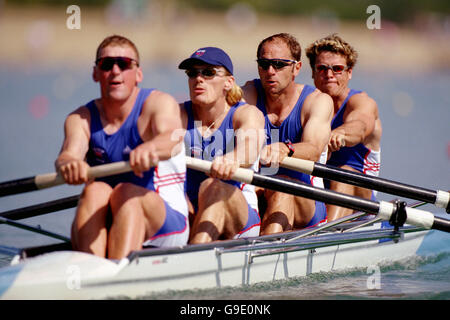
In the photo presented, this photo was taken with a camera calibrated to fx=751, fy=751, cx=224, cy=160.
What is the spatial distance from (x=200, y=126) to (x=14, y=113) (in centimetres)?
1238

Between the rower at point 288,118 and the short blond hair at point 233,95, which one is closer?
the short blond hair at point 233,95

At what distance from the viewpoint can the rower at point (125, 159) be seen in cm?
431

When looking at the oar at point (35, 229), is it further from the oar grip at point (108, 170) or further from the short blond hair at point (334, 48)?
the short blond hair at point (334, 48)

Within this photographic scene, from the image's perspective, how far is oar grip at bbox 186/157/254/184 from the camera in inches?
184

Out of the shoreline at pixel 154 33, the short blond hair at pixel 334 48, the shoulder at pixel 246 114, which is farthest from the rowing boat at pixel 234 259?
the shoreline at pixel 154 33

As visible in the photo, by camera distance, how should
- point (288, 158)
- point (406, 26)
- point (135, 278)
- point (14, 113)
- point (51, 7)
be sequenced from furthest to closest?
point (406, 26), point (51, 7), point (14, 113), point (288, 158), point (135, 278)

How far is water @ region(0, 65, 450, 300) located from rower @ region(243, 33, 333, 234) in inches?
19.4

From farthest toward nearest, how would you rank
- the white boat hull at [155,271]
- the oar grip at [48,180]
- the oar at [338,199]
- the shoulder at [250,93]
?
the shoulder at [250,93]
the oar at [338,199]
the oar grip at [48,180]
the white boat hull at [155,271]

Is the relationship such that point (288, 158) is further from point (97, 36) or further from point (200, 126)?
point (97, 36)

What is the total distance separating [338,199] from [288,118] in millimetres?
980

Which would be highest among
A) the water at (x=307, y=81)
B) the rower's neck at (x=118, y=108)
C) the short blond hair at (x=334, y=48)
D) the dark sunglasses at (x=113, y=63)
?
the short blond hair at (x=334, y=48)

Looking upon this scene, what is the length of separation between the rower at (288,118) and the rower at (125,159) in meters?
1.03
